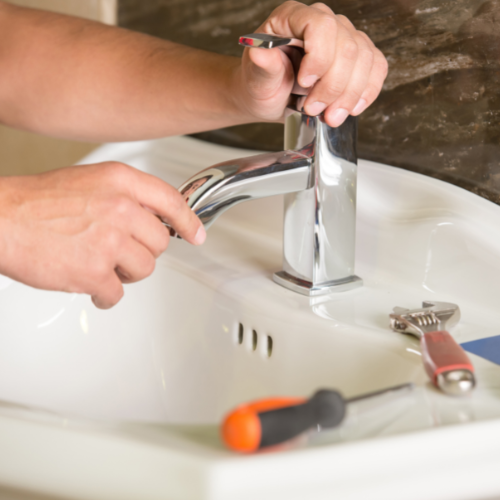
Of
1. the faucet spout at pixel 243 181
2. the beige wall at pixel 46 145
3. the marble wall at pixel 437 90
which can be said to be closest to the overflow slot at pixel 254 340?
the faucet spout at pixel 243 181

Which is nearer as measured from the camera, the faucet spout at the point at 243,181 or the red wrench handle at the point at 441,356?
the red wrench handle at the point at 441,356

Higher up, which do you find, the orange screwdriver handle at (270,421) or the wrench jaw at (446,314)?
the orange screwdriver handle at (270,421)

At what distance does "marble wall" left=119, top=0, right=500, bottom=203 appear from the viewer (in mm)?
483

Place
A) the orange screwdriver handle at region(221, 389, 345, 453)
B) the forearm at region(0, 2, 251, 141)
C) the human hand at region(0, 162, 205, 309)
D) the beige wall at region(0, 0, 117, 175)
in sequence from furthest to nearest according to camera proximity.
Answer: the beige wall at region(0, 0, 117, 175)
the forearm at region(0, 2, 251, 141)
the human hand at region(0, 162, 205, 309)
the orange screwdriver handle at region(221, 389, 345, 453)

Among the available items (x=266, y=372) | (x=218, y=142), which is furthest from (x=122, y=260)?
(x=218, y=142)

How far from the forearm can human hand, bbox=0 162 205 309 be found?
21cm

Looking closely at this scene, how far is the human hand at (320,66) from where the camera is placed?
0.41m

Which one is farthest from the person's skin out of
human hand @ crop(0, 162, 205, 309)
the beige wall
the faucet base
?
the beige wall

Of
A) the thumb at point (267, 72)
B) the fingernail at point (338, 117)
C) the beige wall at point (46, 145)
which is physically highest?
the thumb at point (267, 72)

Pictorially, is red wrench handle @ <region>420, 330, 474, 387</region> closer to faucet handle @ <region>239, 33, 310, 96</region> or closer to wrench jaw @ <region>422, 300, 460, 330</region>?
wrench jaw @ <region>422, 300, 460, 330</region>

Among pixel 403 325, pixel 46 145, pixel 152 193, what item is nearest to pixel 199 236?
pixel 152 193

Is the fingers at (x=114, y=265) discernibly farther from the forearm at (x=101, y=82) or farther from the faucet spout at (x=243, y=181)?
the forearm at (x=101, y=82)

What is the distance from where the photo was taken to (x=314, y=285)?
1.57 feet

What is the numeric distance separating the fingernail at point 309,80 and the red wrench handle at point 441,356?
7.6 inches
